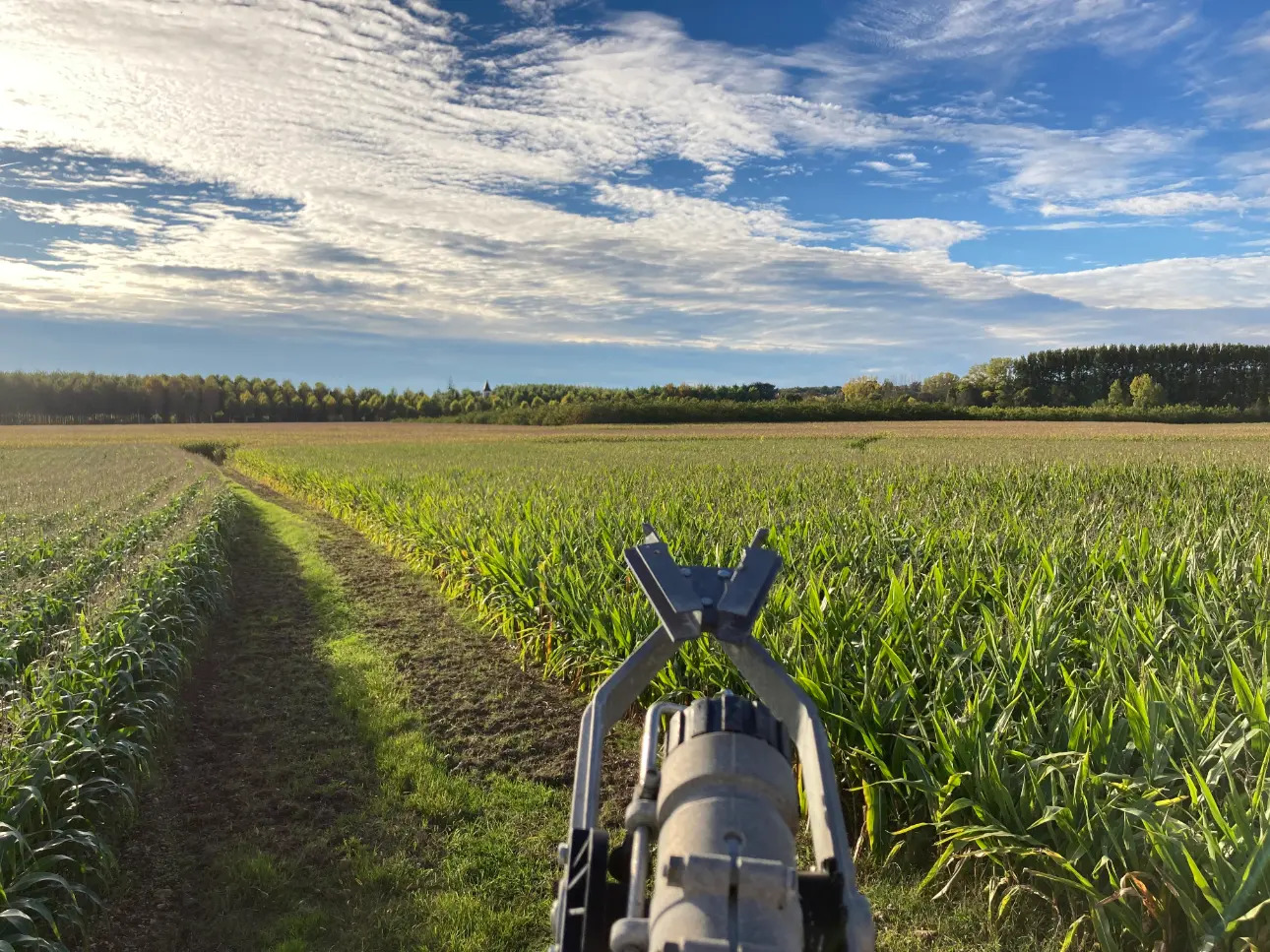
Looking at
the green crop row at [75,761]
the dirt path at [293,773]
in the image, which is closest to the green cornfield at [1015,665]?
the dirt path at [293,773]

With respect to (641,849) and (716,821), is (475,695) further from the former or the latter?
(716,821)

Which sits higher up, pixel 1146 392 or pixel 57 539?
pixel 1146 392

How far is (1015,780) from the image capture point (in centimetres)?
342

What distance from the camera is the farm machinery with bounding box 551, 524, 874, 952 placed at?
1.15 metres

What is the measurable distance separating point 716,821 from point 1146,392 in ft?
323

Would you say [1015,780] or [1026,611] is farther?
[1026,611]

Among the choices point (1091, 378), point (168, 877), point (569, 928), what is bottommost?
point (168, 877)

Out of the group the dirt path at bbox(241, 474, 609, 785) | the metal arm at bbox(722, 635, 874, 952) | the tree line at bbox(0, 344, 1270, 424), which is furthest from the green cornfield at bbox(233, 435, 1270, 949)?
the tree line at bbox(0, 344, 1270, 424)

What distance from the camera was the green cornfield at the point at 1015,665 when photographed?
2.96 meters

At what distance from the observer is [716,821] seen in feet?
4.35

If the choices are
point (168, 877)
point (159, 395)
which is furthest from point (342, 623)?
point (159, 395)

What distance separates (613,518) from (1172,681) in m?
5.85

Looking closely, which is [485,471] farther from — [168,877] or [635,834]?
[635,834]

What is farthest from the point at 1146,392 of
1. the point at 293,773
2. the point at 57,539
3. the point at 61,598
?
the point at 61,598
